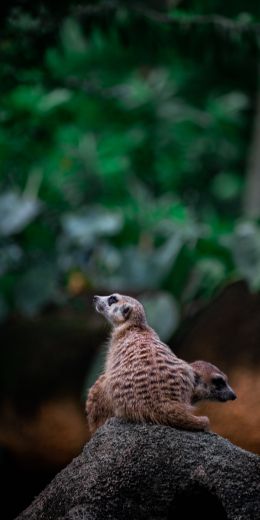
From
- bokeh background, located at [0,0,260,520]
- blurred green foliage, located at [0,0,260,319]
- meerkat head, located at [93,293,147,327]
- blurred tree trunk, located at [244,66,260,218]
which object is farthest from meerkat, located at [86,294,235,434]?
blurred tree trunk, located at [244,66,260,218]

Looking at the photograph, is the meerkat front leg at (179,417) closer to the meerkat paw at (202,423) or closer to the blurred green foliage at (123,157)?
the meerkat paw at (202,423)

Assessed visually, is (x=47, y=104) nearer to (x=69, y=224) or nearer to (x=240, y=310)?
(x=69, y=224)


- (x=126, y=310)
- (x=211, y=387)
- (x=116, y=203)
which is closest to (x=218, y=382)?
(x=211, y=387)

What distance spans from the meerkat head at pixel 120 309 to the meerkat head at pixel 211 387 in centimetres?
29

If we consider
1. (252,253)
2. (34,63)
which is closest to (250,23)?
(34,63)

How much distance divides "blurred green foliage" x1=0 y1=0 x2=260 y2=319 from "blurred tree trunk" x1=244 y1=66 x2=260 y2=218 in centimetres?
43

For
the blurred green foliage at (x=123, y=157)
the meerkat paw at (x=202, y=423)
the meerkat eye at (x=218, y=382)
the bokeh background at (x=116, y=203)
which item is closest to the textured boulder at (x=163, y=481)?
the meerkat paw at (x=202, y=423)

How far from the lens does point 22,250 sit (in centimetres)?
739

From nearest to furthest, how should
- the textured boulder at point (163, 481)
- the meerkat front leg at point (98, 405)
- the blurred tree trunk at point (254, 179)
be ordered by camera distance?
the textured boulder at point (163, 481) → the meerkat front leg at point (98, 405) → the blurred tree trunk at point (254, 179)

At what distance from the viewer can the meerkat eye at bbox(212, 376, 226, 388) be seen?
2.74 metres

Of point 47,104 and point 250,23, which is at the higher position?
point 47,104

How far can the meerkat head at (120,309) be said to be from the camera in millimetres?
2879

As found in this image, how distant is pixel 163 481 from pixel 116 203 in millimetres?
7479

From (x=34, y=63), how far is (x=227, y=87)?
6670 millimetres
